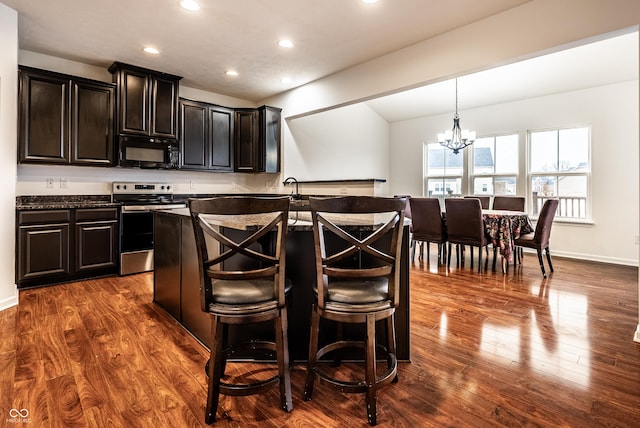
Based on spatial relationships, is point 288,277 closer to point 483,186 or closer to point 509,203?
point 509,203

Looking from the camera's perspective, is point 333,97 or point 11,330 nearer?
point 11,330

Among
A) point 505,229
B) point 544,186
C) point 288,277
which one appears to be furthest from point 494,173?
point 288,277

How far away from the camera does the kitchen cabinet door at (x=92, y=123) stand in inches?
148

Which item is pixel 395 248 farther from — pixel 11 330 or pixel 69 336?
pixel 11 330

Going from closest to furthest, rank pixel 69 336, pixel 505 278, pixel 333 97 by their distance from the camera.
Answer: pixel 69 336 < pixel 505 278 < pixel 333 97

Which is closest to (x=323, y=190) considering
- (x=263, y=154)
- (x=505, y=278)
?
(x=263, y=154)

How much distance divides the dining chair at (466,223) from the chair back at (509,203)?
1367 millimetres

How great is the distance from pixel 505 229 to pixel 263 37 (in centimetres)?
363

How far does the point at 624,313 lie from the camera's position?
109 inches

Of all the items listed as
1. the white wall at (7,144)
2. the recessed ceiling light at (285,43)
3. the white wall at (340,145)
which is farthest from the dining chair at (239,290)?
the white wall at (340,145)

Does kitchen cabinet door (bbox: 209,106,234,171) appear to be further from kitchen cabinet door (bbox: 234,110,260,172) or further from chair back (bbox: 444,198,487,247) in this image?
chair back (bbox: 444,198,487,247)

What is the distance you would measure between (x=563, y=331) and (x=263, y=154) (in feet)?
14.1

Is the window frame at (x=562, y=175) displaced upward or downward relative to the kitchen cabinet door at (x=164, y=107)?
downward

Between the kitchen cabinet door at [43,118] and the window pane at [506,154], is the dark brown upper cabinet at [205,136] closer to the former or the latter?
the kitchen cabinet door at [43,118]
